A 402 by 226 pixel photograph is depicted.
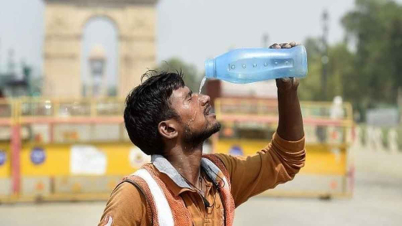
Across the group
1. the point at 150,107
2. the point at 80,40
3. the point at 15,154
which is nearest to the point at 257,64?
the point at 150,107

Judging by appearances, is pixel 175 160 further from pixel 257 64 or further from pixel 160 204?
pixel 257 64

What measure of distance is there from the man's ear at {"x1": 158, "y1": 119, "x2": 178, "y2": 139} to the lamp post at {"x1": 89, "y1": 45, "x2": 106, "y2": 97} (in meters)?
93.6

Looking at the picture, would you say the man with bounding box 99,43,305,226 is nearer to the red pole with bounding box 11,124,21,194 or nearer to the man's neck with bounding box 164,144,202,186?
the man's neck with bounding box 164,144,202,186

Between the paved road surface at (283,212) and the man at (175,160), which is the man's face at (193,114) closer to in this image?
the man at (175,160)

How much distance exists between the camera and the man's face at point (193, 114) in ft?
7.75

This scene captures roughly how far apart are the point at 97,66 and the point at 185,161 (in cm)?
9592

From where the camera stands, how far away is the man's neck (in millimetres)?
2424

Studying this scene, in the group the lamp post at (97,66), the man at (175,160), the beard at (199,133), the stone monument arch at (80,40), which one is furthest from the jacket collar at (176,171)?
the lamp post at (97,66)

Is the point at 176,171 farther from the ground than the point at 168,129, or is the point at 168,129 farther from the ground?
the point at 168,129

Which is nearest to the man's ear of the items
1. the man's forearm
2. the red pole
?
the man's forearm

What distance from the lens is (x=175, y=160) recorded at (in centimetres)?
243

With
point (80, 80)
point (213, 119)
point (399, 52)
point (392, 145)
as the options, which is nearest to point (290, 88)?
point (213, 119)

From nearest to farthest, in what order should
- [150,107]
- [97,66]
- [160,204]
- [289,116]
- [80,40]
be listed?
[160,204], [150,107], [289,116], [80,40], [97,66]

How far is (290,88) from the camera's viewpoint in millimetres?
2523
